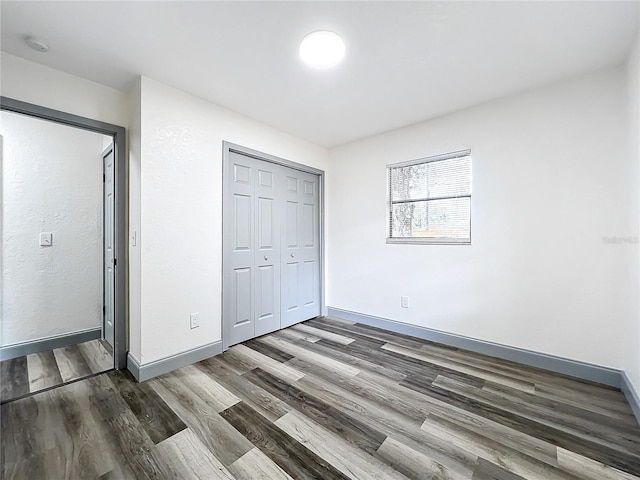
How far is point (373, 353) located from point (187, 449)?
175 centimetres

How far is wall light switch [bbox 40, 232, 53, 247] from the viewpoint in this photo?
275cm

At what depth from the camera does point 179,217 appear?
235cm

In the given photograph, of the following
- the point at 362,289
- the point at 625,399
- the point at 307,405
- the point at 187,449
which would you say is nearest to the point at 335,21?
the point at 307,405

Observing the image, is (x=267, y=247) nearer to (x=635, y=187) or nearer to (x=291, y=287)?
(x=291, y=287)

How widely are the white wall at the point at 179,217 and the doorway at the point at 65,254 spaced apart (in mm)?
364

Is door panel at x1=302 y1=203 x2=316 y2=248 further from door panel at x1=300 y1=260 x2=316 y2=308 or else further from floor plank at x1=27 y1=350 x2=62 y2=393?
floor plank at x1=27 y1=350 x2=62 y2=393

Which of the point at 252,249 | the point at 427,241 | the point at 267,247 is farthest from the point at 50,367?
the point at 427,241

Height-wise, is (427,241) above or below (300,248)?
above

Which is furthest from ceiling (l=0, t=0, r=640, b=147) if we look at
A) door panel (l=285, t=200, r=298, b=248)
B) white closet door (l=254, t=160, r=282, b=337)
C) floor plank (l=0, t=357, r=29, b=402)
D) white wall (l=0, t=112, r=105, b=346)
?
floor plank (l=0, t=357, r=29, b=402)

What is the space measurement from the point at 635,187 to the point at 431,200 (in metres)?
1.50

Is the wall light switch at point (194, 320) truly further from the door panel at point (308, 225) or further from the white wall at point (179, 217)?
the door panel at point (308, 225)

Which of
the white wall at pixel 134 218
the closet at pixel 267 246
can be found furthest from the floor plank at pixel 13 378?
the closet at pixel 267 246

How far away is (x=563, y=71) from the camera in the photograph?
2078 millimetres

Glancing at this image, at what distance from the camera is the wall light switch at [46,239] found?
2754 mm
